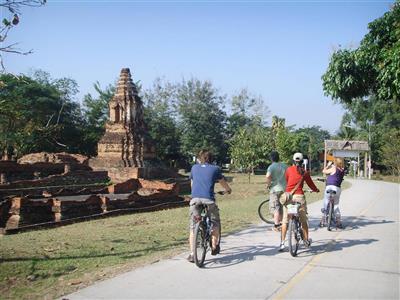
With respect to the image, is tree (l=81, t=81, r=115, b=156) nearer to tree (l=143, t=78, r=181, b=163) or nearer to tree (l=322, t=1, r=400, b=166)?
tree (l=143, t=78, r=181, b=163)

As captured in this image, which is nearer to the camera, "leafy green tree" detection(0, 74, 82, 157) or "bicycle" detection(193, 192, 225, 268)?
"bicycle" detection(193, 192, 225, 268)

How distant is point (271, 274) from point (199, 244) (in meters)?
1.14

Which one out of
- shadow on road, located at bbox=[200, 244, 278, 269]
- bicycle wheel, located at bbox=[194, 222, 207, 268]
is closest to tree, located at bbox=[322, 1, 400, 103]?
shadow on road, located at bbox=[200, 244, 278, 269]

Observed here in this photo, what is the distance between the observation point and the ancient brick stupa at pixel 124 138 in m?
27.4

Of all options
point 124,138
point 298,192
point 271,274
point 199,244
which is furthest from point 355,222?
point 124,138

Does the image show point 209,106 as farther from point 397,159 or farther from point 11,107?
point 11,107

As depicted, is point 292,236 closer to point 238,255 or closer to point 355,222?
A: point 238,255

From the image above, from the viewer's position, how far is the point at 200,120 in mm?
51000

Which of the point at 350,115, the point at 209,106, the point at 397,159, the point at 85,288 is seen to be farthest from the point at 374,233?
the point at 350,115

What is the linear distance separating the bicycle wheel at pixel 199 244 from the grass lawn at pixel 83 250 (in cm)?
86

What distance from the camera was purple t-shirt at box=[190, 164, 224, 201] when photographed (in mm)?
6543

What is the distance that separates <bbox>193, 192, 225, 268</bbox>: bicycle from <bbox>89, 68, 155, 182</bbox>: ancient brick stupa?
20370mm

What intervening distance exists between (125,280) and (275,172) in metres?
4.64

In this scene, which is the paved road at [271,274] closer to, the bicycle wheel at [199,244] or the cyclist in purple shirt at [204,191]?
the bicycle wheel at [199,244]
